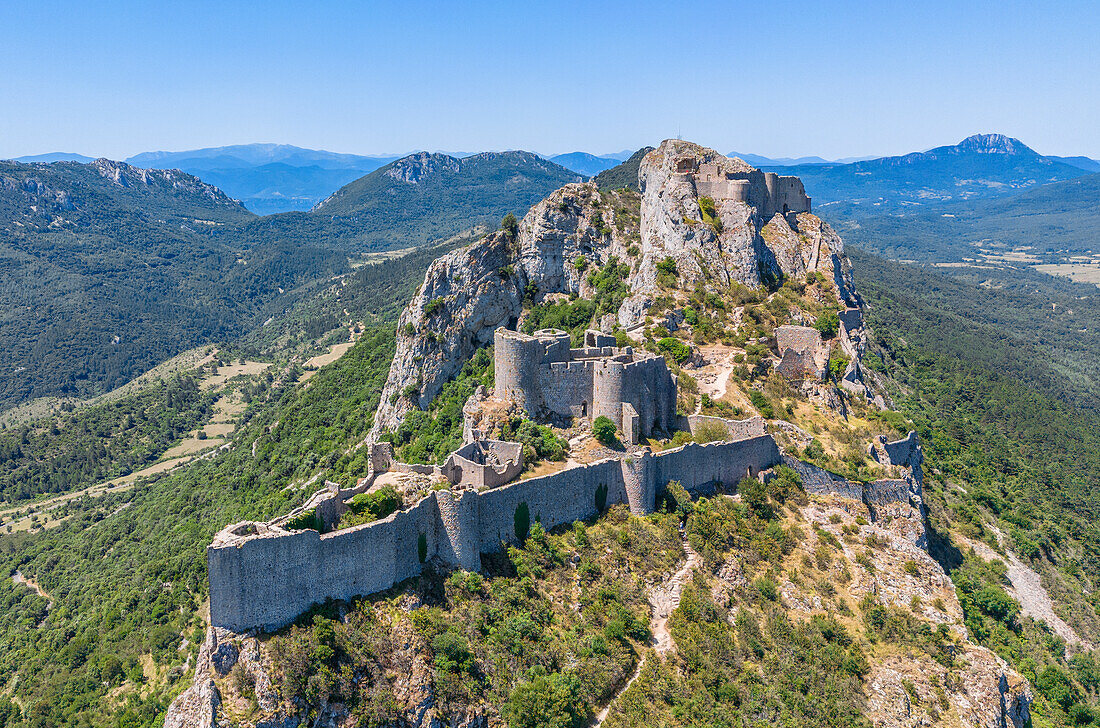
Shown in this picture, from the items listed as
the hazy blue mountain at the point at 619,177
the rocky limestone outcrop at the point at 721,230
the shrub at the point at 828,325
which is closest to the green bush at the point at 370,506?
the rocky limestone outcrop at the point at 721,230

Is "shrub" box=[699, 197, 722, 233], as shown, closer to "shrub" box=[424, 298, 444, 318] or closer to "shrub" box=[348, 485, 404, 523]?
"shrub" box=[424, 298, 444, 318]

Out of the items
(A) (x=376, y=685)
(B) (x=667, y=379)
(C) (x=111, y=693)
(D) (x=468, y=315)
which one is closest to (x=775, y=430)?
(B) (x=667, y=379)

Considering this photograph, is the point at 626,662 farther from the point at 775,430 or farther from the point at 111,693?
the point at 111,693

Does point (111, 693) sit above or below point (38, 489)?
above

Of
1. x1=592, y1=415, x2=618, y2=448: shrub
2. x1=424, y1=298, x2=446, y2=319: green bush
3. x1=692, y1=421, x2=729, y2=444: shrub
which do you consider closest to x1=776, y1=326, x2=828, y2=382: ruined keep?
x1=692, y1=421, x2=729, y2=444: shrub

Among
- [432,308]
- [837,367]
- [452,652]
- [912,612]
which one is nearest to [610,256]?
[432,308]

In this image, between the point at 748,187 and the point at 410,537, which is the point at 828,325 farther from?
the point at 410,537

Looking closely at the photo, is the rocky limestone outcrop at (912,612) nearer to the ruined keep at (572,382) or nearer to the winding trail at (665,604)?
the winding trail at (665,604)
